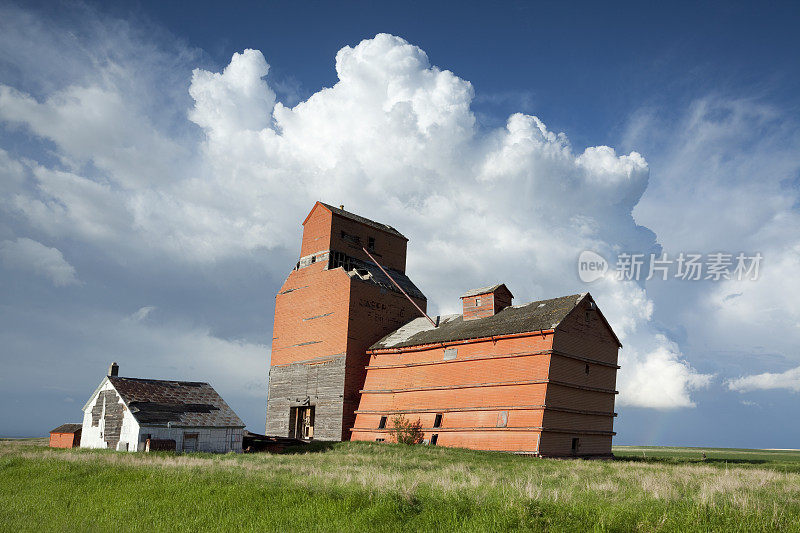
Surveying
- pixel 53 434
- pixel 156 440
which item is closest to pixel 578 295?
pixel 156 440

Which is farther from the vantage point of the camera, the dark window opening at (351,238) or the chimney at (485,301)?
the dark window opening at (351,238)

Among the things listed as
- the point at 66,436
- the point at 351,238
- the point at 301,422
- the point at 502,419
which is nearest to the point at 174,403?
the point at 66,436

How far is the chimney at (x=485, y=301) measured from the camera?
41.8m

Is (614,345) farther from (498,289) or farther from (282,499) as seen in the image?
(282,499)

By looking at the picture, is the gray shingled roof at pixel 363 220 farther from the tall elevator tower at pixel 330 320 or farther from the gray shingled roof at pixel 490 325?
the gray shingled roof at pixel 490 325

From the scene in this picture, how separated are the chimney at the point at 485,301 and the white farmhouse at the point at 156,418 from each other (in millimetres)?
17553

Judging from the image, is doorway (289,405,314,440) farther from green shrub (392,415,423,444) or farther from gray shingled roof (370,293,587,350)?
green shrub (392,415,423,444)

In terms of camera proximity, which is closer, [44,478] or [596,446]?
[44,478]

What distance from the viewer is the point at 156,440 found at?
32.3 metres

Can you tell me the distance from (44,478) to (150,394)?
16253mm

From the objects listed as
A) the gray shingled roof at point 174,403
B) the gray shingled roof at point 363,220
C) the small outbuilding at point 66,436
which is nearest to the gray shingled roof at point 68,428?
the small outbuilding at point 66,436

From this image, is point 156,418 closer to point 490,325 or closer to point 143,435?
point 143,435

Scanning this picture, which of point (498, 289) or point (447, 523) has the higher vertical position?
point (498, 289)

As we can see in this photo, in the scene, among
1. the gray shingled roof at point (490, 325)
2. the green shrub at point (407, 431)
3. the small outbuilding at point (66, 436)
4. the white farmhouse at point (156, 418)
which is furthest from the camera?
the small outbuilding at point (66, 436)
